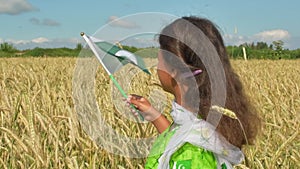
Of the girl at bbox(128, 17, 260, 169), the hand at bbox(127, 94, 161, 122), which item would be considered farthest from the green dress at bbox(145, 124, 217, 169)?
the hand at bbox(127, 94, 161, 122)

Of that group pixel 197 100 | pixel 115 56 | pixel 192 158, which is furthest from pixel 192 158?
pixel 115 56

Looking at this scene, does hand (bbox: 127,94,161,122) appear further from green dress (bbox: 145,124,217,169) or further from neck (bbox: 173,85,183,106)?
green dress (bbox: 145,124,217,169)

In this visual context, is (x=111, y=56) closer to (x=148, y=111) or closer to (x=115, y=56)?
(x=115, y=56)

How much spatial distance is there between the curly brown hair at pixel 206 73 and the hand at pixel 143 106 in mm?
151

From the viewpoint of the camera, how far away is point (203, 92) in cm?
152

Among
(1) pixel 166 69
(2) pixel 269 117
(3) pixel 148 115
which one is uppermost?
(1) pixel 166 69

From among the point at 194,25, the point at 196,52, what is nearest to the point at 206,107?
the point at 196,52

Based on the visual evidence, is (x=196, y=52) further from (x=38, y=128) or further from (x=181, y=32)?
(x=38, y=128)

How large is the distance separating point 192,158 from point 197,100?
7.7 inches

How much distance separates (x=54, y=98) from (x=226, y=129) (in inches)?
76.6

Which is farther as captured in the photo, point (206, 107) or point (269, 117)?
point (269, 117)

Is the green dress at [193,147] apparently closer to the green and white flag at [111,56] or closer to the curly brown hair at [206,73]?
the curly brown hair at [206,73]

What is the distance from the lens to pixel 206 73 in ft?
4.93

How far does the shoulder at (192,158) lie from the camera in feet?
4.57
